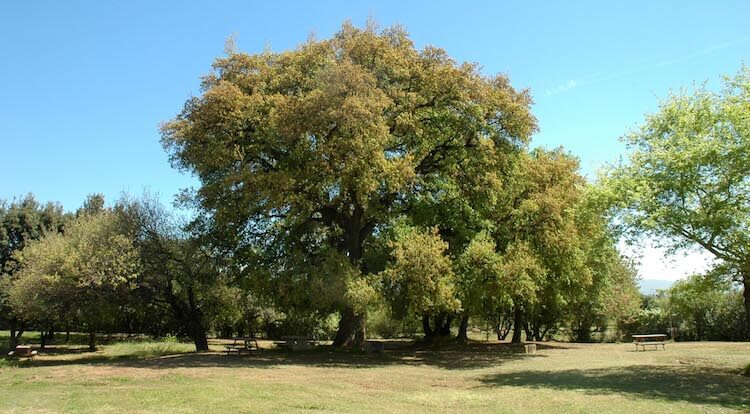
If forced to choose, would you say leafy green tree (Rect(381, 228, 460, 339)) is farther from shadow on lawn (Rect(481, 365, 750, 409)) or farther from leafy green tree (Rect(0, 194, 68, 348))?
leafy green tree (Rect(0, 194, 68, 348))

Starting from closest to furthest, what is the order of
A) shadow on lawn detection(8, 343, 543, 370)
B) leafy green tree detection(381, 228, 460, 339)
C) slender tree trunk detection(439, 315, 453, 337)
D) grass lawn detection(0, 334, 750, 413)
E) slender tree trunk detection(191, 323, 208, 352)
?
grass lawn detection(0, 334, 750, 413), shadow on lawn detection(8, 343, 543, 370), leafy green tree detection(381, 228, 460, 339), slender tree trunk detection(191, 323, 208, 352), slender tree trunk detection(439, 315, 453, 337)

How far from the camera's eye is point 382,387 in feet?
53.2

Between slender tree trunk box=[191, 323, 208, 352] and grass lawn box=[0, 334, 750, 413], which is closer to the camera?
grass lawn box=[0, 334, 750, 413]

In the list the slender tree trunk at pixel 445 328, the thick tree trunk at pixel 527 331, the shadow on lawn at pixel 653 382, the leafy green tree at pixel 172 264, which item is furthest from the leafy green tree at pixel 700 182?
the thick tree trunk at pixel 527 331

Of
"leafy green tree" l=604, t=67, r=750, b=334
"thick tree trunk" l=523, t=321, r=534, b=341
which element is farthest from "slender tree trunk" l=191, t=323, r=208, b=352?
"thick tree trunk" l=523, t=321, r=534, b=341

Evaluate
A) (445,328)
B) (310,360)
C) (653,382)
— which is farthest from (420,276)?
(445,328)

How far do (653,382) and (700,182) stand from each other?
22.3 feet

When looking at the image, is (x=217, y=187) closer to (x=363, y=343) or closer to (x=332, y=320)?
(x=363, y=343)

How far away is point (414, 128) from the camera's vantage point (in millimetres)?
26984

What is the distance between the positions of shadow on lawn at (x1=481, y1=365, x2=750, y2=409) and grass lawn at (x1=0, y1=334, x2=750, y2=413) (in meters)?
0.03

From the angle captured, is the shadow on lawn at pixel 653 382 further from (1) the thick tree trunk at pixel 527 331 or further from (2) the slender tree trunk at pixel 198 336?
(1) the thick tree trunk at pixel 527 331

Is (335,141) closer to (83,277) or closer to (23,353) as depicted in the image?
(83,277)

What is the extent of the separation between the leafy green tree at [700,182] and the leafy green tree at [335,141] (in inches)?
382

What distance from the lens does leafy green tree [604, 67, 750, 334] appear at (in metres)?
16.7
